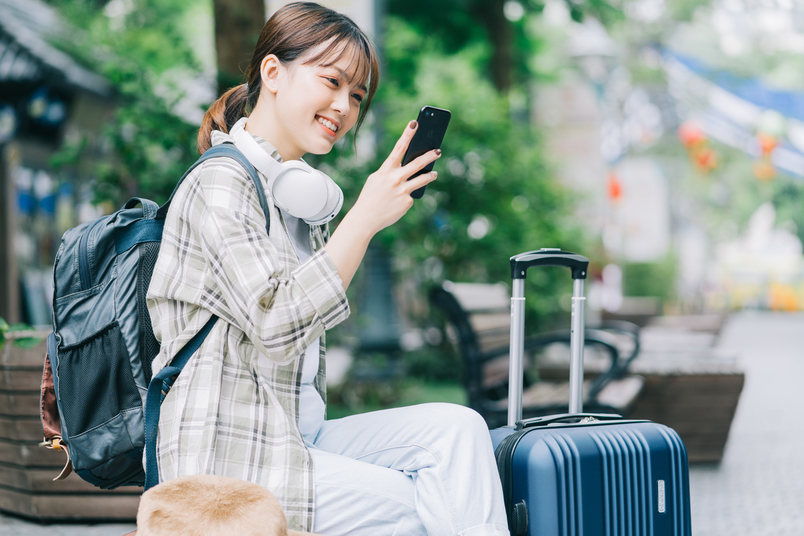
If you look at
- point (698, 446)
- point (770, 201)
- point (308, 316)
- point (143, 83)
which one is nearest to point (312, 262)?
point (308, 316)

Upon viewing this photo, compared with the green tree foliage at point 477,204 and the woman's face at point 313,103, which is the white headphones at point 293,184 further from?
the green tree foliage at point 477,204

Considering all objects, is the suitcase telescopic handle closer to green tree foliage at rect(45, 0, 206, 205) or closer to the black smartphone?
the black smartphone

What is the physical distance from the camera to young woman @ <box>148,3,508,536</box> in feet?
5.26

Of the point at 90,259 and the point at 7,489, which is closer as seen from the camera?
the point at 90,259

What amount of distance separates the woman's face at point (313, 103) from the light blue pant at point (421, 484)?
705 millimetres

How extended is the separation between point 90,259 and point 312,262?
567 mm

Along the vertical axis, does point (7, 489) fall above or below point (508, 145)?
below

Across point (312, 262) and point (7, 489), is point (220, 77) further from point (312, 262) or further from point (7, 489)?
point (312, 262)

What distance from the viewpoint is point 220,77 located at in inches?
180

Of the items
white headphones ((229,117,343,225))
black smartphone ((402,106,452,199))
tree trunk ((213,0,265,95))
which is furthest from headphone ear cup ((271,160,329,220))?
tree trunk ((213,0,265,95))

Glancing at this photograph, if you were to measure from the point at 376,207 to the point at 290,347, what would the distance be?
35cm

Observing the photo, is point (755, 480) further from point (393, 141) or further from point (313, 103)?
point (313, 103)

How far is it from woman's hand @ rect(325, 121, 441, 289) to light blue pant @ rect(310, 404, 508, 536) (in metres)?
0.40

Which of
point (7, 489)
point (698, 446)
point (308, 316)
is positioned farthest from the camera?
point (698, 446)
